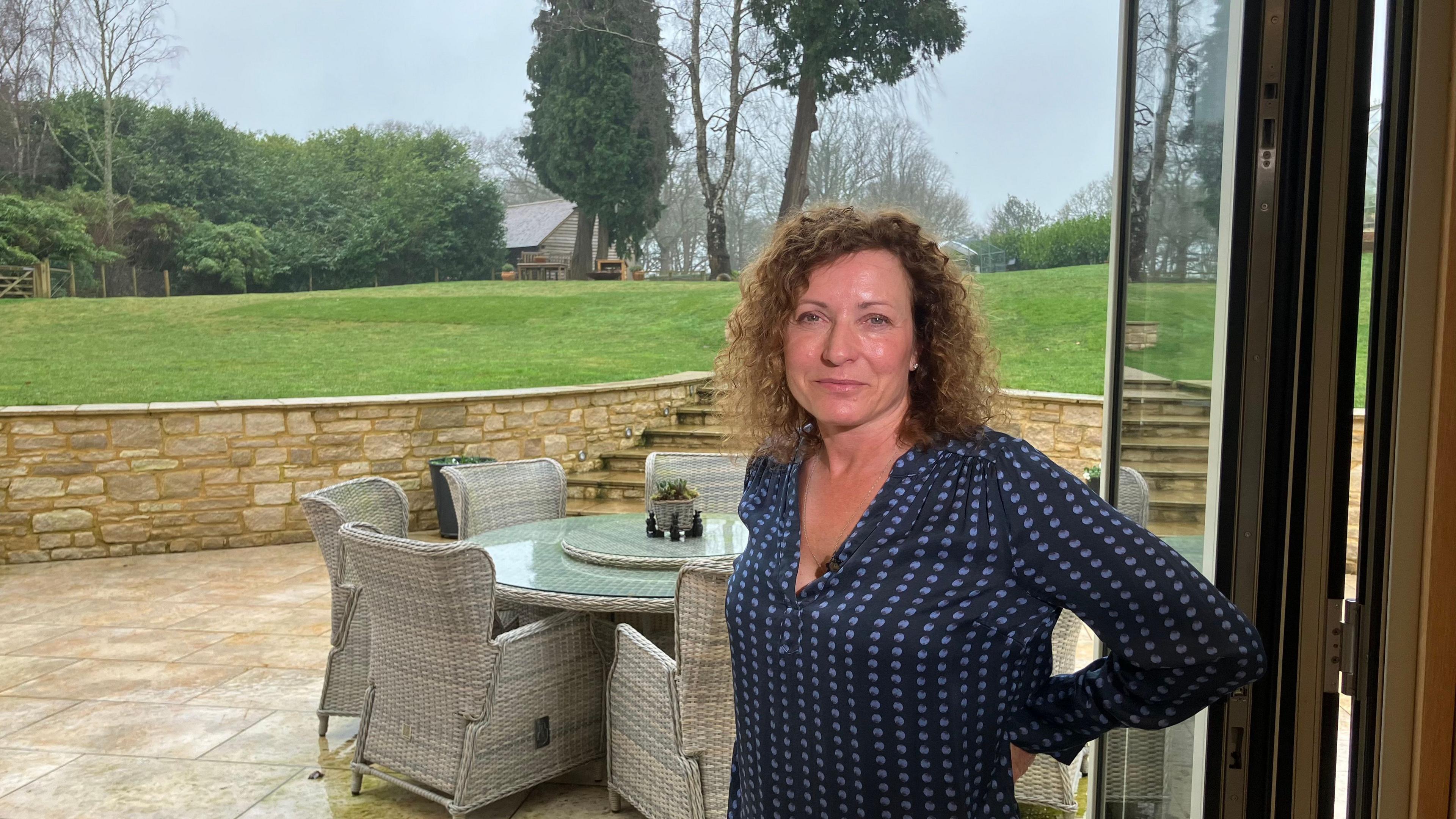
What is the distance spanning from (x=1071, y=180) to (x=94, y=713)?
1161 cm

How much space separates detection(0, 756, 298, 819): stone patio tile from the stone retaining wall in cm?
353

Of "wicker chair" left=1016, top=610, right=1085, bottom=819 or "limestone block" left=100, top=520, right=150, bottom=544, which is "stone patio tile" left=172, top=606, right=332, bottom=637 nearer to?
"limestone block" left=100, top=520, right=150, bottom=544

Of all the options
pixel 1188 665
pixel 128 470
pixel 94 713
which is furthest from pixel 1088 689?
pixel 128 470

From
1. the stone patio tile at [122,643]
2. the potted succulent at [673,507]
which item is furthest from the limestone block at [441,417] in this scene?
the potted succulent at [673,507]

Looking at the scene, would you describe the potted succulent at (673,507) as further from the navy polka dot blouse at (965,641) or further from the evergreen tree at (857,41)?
the evergreen tree at (857,41)

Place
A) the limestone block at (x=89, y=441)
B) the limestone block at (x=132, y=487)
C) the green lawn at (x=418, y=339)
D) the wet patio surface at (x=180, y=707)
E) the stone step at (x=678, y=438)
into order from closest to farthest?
1. the wet patio surface at (x=180, y=707)
2. the limestone block at (x=89, y=441)
3. the limestone block at (x=132, y=487)
4. the stone step at (x=678, y=438)
5. the green lawn at (x=418, y=339)

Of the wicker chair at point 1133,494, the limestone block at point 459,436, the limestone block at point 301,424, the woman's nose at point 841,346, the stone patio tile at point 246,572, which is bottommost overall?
the stone patio tile at point 246,572

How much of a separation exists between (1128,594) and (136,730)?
360 centimetres

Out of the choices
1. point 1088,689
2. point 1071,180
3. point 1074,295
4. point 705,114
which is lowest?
point 1088,689

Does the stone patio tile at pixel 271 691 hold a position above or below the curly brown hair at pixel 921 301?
below

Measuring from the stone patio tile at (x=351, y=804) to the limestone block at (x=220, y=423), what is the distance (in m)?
4.01

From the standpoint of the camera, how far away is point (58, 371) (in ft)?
35.2

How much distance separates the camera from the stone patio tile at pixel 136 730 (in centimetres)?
330

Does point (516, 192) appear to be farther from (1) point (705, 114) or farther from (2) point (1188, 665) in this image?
(2) point (1188, 665)
